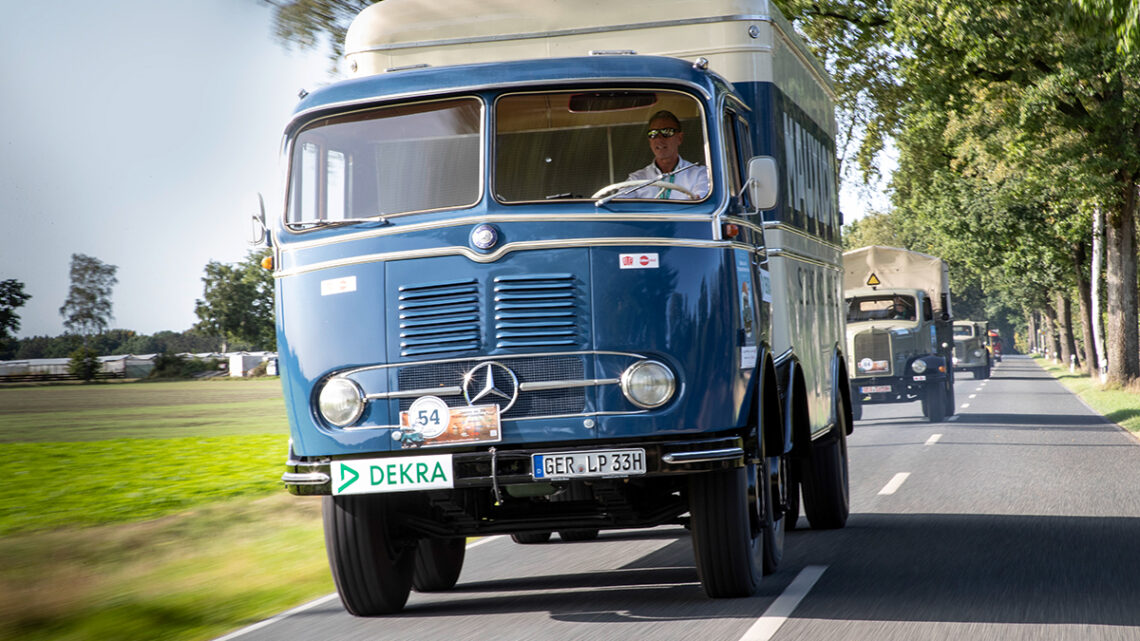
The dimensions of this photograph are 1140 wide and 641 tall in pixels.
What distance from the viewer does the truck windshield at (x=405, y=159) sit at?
673cm

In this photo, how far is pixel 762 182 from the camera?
701 cm

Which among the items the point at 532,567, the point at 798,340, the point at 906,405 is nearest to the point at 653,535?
the point at 532,567

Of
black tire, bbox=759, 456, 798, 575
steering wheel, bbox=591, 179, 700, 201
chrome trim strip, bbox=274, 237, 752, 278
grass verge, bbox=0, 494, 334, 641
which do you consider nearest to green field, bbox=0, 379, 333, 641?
grass verge, bbox=0, 494, 334, 641

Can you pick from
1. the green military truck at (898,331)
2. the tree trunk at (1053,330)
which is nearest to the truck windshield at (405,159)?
the green military truck at (898,331)

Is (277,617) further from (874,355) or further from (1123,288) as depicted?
(1123,288)

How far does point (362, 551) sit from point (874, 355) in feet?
66.0

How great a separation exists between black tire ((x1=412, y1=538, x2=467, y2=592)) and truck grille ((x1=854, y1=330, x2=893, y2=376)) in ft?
61.0

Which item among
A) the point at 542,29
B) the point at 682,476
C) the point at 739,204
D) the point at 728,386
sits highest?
the point at 542,29

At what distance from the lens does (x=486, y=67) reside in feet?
22.2

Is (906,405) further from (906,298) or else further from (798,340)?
(798,340)

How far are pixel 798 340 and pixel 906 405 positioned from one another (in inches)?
1060

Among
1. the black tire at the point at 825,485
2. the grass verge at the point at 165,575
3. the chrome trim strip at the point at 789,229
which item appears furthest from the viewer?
the black tire at the point at 825,485

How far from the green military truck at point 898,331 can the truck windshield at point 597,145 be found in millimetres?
19176

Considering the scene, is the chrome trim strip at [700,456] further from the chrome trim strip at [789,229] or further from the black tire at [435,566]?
the black tire at [435,566]
